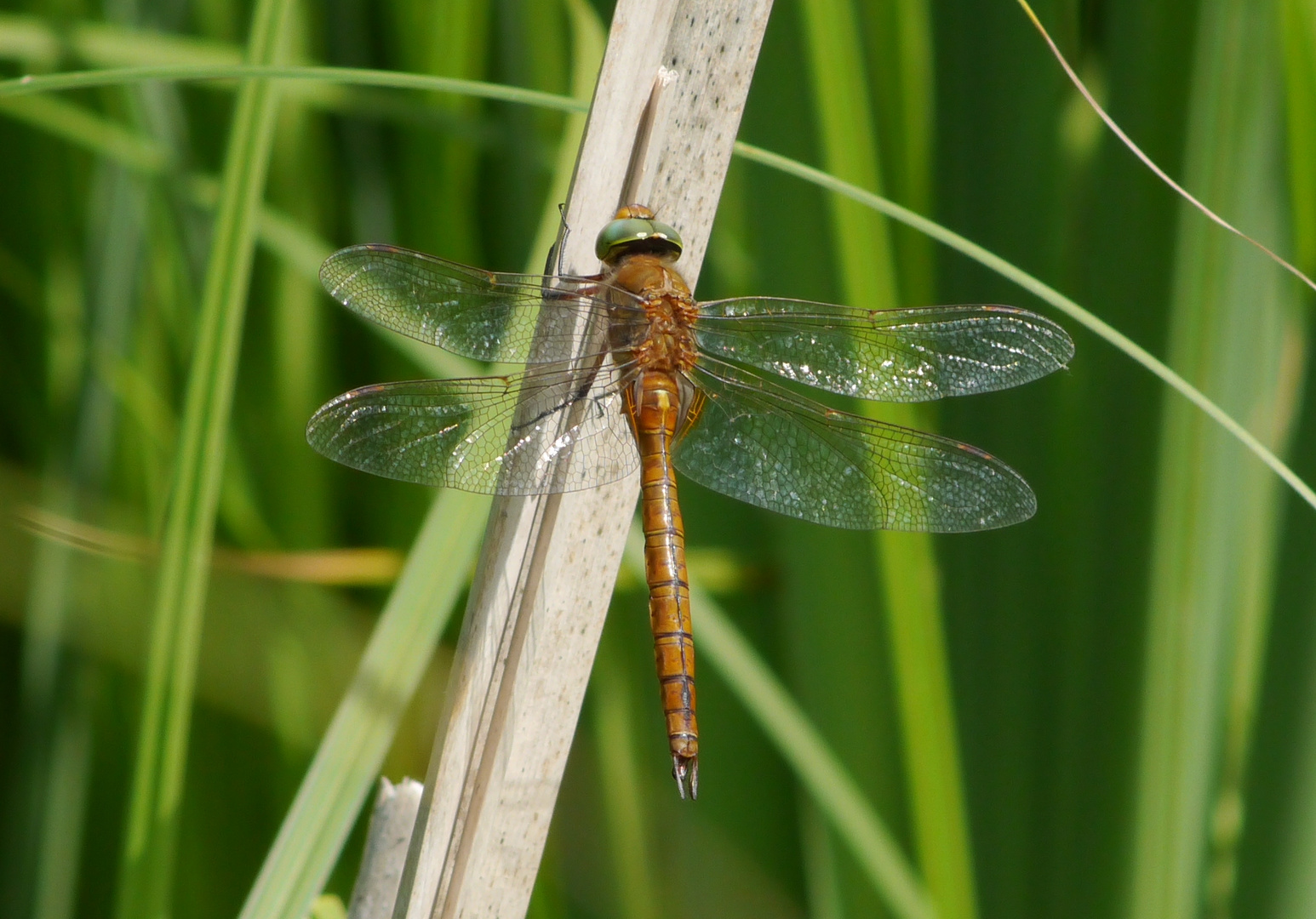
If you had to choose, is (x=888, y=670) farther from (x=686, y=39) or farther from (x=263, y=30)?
(x=263, y=30)

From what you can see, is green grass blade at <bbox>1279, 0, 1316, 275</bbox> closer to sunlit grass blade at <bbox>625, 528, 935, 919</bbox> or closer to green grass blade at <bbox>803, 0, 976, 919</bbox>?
green grass blade at <bbox>803, 0, 976, 919</bbox>

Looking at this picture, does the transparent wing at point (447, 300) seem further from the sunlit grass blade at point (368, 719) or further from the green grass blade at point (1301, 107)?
the green grass blade at point (1301, 107)

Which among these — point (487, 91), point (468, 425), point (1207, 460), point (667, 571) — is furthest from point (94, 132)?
point (1207, 460)

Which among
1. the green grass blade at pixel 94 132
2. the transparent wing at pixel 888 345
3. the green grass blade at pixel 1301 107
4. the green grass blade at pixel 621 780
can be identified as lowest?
the green grass blade at pixel 621 780

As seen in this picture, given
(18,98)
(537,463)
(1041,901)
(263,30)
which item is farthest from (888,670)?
(18,98)

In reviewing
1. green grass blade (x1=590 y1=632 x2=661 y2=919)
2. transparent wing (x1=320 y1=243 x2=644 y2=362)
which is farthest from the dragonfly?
green grass blade (x1=590 y1=632 x2=661 y2=919)

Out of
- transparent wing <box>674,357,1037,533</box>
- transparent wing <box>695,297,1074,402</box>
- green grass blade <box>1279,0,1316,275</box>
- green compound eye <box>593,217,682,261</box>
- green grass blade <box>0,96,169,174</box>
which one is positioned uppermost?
green grass blade <box>0,96,169,174</box>

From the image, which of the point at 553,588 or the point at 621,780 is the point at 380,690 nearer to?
the point at 553,588

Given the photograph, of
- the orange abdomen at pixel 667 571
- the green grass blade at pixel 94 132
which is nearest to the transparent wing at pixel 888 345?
the orange abdomen at pixel 667 571
